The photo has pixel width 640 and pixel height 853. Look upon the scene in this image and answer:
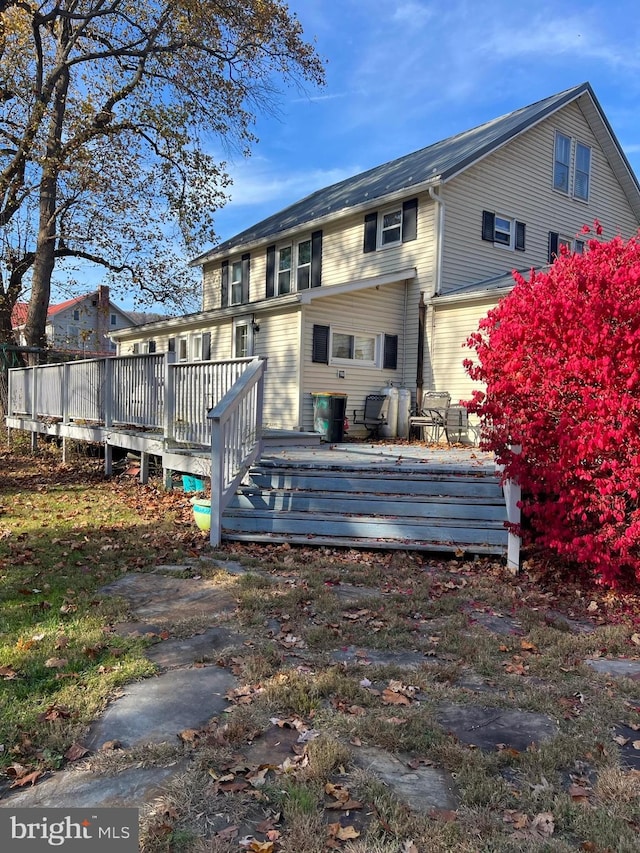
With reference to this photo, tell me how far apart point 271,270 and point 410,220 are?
498 centimetres

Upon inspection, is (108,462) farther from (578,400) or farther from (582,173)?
(582,173)

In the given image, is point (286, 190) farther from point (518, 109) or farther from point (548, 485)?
point (548, 485)

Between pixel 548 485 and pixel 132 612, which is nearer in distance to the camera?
pixel 132 612

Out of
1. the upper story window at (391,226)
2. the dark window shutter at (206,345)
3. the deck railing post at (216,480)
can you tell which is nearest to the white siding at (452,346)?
the upper story window at (391,226)

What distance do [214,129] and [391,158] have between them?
567 cm

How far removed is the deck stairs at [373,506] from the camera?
5.84 meters

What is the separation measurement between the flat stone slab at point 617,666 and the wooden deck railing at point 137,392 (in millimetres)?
4424

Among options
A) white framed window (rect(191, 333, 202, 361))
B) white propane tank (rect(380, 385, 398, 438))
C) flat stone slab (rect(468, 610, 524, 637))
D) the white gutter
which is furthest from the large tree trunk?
flat stone slab (rect(468, 610, 524, 637))

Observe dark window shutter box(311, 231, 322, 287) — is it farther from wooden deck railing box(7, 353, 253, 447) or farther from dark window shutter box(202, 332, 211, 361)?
wooden deck railing box(7, 353, 253, 447)

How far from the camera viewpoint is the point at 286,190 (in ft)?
73.5

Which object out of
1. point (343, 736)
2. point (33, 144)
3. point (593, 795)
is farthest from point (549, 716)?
point (33, 144)

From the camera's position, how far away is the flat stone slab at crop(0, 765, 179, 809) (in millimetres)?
2127

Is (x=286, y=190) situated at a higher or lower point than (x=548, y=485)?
higher

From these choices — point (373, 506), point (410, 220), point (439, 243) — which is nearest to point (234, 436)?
point (373, 506)
